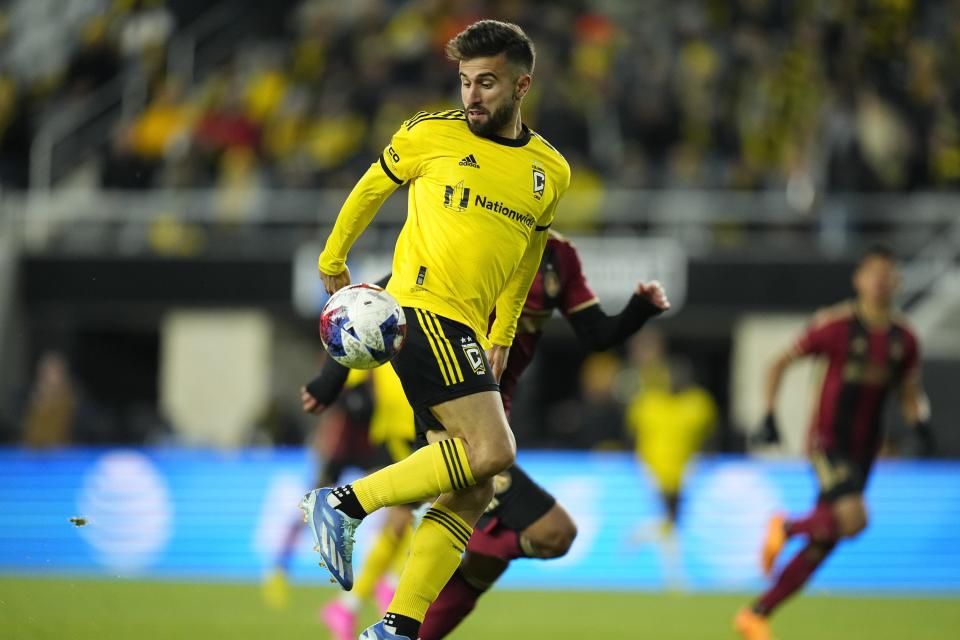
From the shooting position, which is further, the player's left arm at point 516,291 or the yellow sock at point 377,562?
the yellow sock at point 377,562

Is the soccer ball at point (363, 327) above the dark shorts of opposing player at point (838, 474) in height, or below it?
above

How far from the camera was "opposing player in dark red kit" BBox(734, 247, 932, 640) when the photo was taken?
8.91 m

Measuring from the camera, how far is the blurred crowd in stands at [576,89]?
1695cm

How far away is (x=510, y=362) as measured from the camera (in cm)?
661

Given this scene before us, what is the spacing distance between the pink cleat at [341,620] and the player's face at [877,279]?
3.65 metres

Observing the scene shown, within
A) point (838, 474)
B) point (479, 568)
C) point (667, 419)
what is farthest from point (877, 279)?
point (667, 419)

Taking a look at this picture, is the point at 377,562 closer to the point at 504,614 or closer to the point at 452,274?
the point at 504,614

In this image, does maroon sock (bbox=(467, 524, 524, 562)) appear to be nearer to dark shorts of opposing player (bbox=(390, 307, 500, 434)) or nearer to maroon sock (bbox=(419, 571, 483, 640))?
maroon sock (bbox=(419, 571, 483, 640))

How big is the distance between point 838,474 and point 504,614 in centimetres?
285

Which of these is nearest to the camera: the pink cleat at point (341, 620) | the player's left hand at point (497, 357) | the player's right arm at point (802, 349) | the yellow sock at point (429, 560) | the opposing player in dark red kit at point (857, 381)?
the yellow sock at point (429, 560)

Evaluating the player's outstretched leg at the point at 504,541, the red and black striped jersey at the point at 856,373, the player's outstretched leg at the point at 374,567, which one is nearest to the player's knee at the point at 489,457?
the player's outstretched leg at the point at 504,541

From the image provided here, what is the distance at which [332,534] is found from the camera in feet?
16.9

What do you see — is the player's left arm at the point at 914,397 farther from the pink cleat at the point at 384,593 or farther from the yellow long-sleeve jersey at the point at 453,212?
the yellow long-sleeve jersey at the point at 453,212

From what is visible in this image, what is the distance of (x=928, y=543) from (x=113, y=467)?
24.8 feet
